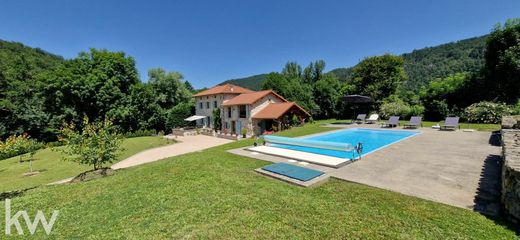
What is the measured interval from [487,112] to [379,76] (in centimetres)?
1512

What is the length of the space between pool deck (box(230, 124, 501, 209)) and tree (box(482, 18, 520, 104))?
49.5 feet

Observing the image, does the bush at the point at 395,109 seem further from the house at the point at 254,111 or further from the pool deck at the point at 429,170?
the pool deck at the point at 429,170

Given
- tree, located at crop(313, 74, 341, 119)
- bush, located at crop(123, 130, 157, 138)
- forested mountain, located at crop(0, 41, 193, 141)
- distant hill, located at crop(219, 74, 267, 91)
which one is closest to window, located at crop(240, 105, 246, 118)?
forested mountain, located at crop(0, 41, 193, 141)

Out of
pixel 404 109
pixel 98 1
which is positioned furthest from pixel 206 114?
pixel 404 109

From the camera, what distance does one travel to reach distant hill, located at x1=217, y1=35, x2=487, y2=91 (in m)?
52.3

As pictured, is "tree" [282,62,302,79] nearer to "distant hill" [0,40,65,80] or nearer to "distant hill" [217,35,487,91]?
"distant hill" [217,35,487,91]

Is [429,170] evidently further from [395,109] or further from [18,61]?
[18,61]

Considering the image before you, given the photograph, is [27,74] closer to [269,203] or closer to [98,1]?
[98,1]

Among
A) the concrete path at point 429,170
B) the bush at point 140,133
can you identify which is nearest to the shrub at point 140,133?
the bush at point 140,133

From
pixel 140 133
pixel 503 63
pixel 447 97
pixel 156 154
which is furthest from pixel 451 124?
pixel 140 133

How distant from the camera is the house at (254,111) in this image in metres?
25.0

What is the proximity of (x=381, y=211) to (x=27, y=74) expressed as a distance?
53.1 meters

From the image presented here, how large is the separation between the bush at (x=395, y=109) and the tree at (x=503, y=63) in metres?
→ 7.38

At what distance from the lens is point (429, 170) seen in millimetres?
7750
